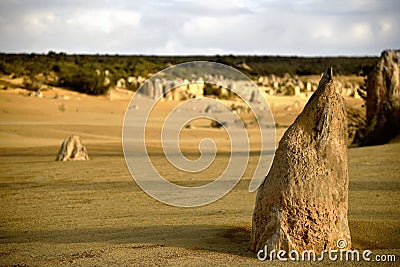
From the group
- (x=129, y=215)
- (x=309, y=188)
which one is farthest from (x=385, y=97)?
(x=309, y=188)

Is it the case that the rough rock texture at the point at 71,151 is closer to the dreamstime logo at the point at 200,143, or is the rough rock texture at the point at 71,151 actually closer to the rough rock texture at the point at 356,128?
the dreamstime logo at the point at 200,143

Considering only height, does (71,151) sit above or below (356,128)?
below

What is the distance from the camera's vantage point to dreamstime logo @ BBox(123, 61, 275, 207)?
10.5 meters

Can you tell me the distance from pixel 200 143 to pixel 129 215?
1337cm

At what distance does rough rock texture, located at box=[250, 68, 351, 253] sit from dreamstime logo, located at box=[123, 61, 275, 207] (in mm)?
3643

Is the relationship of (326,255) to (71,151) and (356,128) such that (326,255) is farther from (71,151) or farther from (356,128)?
(356,128)

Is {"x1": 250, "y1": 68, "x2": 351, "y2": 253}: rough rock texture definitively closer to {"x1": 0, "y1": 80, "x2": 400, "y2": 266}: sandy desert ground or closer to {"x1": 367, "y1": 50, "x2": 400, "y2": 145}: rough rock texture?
{"x1": 0, "y1": 80, "x2": 400, "y2": 266}: sandy desert ground

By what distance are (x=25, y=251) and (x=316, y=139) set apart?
2807 mm

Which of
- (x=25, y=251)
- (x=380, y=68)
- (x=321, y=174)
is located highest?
(x=380, y=68)

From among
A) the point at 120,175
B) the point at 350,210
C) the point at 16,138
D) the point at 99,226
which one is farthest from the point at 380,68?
the point at 16,138

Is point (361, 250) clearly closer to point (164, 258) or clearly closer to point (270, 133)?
point (164, 258)

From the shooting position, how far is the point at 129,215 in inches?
323

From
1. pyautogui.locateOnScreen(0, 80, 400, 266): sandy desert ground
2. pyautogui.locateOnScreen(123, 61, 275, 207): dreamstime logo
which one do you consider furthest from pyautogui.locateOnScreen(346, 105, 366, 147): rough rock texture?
pyautogui.locateOnScreen(0, 80, 400, 266): sandy desert ground

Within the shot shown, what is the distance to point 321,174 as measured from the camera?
5.46 meters
